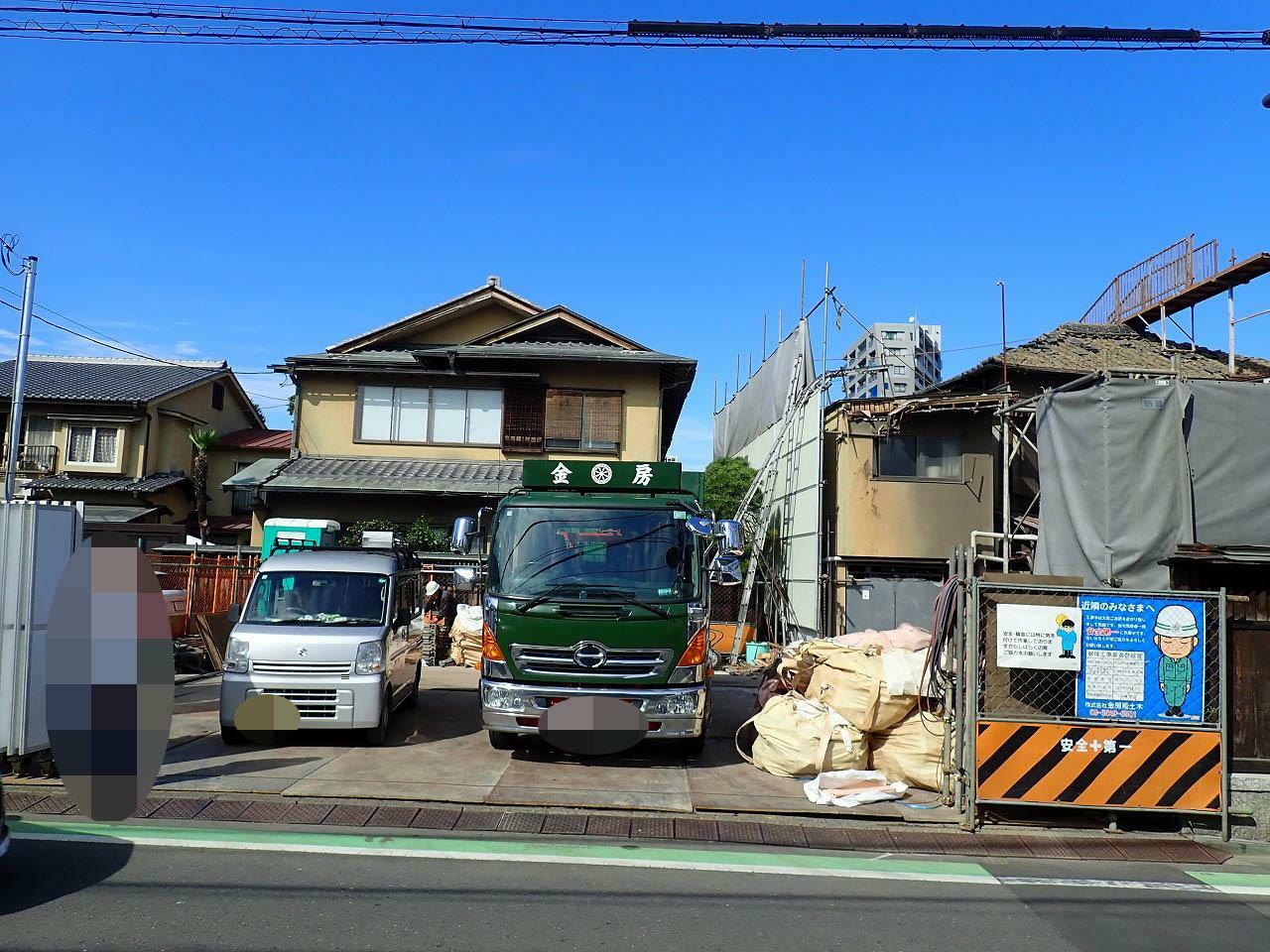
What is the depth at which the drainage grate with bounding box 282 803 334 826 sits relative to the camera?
22.4ft

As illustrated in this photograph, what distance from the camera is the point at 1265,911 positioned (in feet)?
18.3

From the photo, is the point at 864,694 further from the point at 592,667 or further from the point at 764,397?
the point at 764,397

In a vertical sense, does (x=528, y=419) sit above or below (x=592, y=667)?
above

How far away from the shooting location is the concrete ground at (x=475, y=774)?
7531 millimetres

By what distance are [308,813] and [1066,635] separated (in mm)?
6143

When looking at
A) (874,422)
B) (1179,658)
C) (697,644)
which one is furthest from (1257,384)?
(874,422)

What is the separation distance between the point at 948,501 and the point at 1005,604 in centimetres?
1156

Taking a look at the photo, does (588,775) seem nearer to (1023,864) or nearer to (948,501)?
(1023,864)

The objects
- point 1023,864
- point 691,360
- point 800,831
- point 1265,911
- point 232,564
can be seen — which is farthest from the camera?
point 691,360

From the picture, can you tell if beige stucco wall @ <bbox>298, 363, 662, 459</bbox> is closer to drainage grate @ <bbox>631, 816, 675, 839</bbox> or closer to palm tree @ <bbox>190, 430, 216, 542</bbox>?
palm tree @ <bbox>190, 430, 216, 542</bbox>

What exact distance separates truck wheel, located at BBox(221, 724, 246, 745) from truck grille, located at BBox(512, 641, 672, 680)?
10.2 feet

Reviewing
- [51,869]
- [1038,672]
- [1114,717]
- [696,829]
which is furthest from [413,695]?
[1114,717]

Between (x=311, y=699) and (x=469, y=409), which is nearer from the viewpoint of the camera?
(x=311, y=699)

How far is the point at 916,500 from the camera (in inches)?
724
